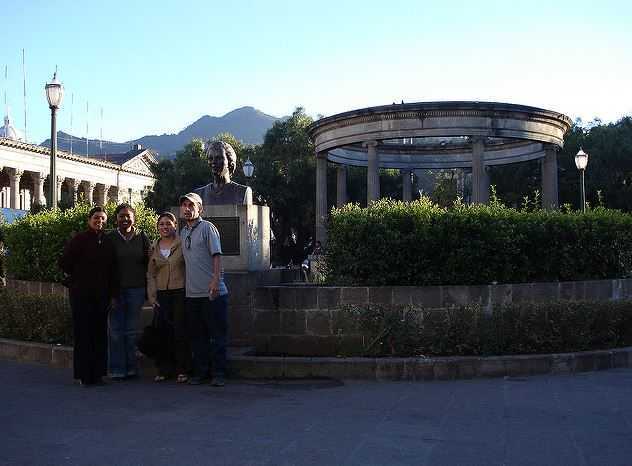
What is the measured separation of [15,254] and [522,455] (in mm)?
11001

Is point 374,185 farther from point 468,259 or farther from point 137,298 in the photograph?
point 137,298

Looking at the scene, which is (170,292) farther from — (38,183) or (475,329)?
(38,183)

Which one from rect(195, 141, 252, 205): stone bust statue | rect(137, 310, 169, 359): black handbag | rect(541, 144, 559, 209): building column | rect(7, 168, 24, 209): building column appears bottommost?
rect(137, 310, 169, 359): black handbag

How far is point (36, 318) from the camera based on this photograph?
1109 cm

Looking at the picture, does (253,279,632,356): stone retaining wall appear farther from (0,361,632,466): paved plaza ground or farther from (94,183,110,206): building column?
(94,183,110,206): building column

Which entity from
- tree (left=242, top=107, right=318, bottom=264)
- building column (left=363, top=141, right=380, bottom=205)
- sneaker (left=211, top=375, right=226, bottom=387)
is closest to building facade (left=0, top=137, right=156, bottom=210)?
tree (left=242, top=107, right=318, bottom=264)

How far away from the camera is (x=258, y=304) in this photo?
10234mm

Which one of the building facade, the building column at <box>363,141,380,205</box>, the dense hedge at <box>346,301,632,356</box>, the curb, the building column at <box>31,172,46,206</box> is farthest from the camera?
the building column at <box>31,172,46,206</box>

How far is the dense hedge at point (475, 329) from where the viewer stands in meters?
9.43

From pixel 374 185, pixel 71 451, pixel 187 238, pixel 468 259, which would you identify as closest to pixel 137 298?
pixel 187 238

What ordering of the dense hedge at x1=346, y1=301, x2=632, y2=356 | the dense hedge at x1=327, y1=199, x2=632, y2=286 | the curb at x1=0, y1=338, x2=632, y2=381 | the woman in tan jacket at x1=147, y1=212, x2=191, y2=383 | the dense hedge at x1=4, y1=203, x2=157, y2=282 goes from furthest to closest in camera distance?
the dense hedge at x1=4, y1=203, x2=157, y2=282
the dense hedge at x1=327, y1=199, x2=632, y2=286
the dense hedge at x1=346, y1=301, x2=632, y2=356
the curb at x1=0, y1=338, x2=632, y2=381
the woman in tan jacket at x1=147, y1=212, x2=191, y2=383

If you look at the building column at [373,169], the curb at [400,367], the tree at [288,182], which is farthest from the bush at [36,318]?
the tree at [288,182]

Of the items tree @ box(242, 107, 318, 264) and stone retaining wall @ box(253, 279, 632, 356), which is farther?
tree @ box(242, 107, 318, 264)

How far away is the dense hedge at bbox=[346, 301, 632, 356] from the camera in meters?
9.43
